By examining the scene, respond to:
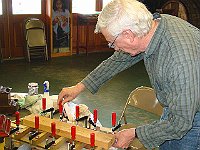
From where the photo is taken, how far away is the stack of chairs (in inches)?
279

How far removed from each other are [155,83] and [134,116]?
2.91 meters

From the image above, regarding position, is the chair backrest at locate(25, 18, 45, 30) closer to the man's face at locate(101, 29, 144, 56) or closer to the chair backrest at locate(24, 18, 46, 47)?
the chair backrest at locate(24, 18, 46, 47)

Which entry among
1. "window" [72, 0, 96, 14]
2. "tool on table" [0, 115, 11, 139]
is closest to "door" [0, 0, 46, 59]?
"window" [72, 0, 96, 14]

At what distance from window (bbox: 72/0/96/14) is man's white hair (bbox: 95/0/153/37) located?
6727 mm

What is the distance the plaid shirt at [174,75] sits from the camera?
1.41 metres

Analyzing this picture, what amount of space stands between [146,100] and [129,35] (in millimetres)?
1321

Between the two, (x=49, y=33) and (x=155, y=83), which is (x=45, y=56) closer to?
(x=49, y=33)

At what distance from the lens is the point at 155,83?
5.50 feet

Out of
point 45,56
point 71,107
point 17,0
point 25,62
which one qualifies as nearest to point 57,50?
point 45,56

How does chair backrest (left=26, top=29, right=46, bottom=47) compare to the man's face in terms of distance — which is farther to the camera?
chair backrest (left=26, top=29, right=46, bottom=47)

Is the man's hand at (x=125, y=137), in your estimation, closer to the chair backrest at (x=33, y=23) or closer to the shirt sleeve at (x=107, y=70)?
the shirt sleeve at (x=107, y=70)

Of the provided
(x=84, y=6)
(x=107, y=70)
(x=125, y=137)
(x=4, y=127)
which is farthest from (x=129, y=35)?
(x=84, y=6)

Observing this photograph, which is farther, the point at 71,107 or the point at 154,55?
the point at 71,107

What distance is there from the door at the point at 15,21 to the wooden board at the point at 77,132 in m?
5.63
